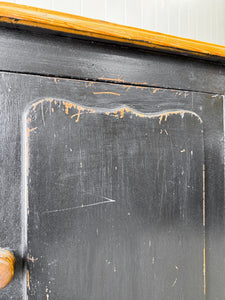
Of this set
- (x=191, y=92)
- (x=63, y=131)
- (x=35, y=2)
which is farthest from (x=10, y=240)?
(x=35, y=2)

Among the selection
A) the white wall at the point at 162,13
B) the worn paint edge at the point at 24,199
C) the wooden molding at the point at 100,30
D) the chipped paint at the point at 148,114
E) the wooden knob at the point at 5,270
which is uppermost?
the white wall at the point at 162,13

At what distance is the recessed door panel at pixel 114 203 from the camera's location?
0.30 metres

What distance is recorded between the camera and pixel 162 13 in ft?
3.17

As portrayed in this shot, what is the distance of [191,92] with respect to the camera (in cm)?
40

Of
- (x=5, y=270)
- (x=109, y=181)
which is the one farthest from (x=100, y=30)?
(x=5, y=270)

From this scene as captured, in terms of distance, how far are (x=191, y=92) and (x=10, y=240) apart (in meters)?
0.36

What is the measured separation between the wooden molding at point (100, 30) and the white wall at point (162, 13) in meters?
0.59

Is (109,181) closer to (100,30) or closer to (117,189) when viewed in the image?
(117,189)

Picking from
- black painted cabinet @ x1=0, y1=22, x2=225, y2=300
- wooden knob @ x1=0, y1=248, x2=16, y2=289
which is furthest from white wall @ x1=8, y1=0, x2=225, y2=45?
wooden knob @ x1=0, y1=248, x2=16, y2=289

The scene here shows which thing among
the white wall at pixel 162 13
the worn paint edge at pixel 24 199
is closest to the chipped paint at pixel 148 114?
the worn paint edge at pixel 24 199

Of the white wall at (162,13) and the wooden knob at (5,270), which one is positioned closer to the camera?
the wooden knob at (5,270)

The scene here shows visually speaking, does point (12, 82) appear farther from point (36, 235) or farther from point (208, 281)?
point (208, 281)

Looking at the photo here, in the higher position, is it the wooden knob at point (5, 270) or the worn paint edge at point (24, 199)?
the worn paint edge at point (24, 199)

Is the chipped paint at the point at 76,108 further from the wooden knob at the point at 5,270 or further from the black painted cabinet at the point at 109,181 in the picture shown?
the wooden knob at the point at 5,270
